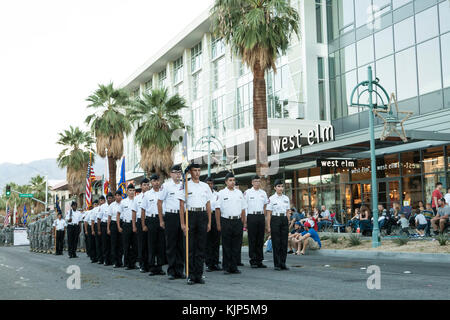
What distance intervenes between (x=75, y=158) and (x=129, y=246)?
36.4m

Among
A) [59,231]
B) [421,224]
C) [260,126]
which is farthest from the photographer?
[59,231]

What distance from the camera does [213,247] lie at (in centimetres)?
1210

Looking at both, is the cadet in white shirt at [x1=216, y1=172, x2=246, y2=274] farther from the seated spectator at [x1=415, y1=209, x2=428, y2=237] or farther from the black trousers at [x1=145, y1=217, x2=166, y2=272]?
the seated spectator at [x1=415, y1=209, x2=428, y2=237]

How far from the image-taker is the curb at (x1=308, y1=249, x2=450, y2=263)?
546 inches

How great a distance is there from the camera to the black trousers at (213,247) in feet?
38.9

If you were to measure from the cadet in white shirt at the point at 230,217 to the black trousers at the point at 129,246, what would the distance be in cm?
231

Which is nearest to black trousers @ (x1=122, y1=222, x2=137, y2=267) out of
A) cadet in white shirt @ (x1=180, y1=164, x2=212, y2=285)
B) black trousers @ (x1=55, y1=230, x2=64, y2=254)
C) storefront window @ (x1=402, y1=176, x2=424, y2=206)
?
cadet in white shirt @ (x1=180, y1=164, x2=212, y2=285)

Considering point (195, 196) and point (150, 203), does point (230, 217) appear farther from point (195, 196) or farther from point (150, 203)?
point (195, 196)

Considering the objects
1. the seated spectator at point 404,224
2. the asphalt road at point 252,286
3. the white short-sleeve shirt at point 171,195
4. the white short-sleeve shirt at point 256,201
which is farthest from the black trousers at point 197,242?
the seated spectator at point 404,224

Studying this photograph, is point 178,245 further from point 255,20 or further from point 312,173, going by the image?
point 312,173

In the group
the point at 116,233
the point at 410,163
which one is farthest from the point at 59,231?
the point at 410,163

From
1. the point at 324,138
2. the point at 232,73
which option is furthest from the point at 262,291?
the point at 232,73

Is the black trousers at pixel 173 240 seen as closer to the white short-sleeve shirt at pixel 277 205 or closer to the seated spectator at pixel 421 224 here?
the white short-sleeve shirt at pixel 277 205

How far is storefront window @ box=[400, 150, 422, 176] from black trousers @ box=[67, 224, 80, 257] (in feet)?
50.3
